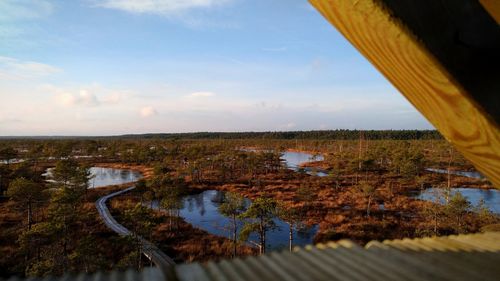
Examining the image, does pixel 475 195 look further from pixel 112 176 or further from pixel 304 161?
pixel 112 176

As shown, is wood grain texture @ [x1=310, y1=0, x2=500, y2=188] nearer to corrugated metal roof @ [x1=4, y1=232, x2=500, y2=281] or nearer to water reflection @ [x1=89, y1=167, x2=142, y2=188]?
corrugated metal roof @ [x1=4, y1=232, x2=500, y2=281]

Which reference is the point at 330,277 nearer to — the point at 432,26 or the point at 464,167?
the point at 432,26

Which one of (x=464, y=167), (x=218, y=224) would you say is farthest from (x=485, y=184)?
(x=218, y=224)

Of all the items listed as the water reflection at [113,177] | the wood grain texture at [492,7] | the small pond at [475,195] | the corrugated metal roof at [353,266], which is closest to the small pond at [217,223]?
the water reflection at [113,177]

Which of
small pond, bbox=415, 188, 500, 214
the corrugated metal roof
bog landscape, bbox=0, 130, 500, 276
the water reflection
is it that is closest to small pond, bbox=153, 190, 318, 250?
bog landscape, bbox=0, 130, 500, 276

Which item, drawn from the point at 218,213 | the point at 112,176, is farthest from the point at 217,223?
the point at 112,176

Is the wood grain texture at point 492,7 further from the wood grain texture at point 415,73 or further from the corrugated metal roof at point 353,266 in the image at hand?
the corrugated metal roof at point 353,266
